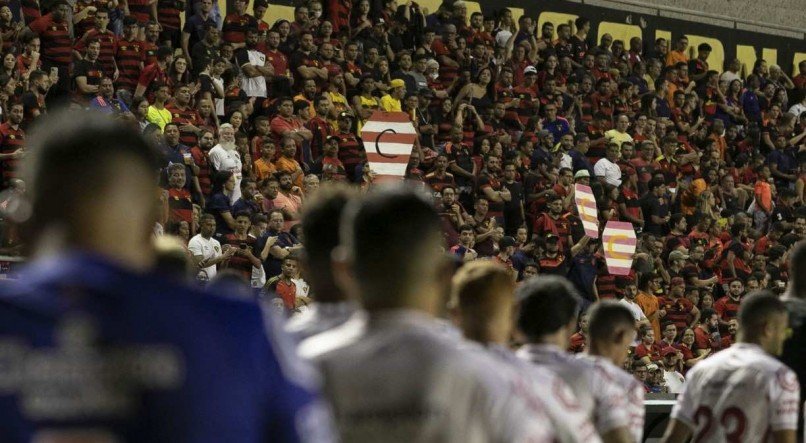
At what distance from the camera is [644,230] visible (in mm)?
21953

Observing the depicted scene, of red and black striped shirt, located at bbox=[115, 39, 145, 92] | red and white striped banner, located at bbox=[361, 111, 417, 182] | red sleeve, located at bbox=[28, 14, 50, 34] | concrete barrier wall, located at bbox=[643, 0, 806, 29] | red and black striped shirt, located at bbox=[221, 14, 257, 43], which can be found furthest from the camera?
concrete barrier wall, located at bbox=[643, 0, 806, 29]

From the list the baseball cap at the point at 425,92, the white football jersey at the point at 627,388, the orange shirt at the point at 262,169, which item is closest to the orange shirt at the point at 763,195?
the baseball cap at the point at 425,92

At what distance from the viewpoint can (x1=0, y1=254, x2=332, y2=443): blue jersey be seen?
191cm

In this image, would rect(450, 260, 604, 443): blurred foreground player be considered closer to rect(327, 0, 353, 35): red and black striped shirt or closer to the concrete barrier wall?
rect(327, 0, 353, 35): red and black striped shirt

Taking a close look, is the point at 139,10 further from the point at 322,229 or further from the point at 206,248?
the point at 322,229

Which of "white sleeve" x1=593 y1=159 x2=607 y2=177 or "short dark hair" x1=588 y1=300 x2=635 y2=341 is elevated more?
"short dark hair" x1=588 y1=300 x2=635 y2=341

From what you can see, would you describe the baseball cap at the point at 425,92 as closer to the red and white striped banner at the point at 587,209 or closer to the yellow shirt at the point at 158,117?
the red and white striped banner at the point at 587,209

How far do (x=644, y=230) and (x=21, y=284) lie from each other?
66.9ft

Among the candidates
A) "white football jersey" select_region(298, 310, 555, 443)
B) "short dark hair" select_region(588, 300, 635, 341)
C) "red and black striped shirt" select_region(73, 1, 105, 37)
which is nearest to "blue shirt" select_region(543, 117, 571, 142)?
"red and black striped shirt" select_region(73, 1, 105, 37)

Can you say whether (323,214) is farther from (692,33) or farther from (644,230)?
(692,33)

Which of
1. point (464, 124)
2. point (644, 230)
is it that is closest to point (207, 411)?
point (464, 124)

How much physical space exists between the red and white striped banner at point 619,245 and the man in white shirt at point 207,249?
6.23m

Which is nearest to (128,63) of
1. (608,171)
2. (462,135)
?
(462,135)

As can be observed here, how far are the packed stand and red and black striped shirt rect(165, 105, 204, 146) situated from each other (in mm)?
22
